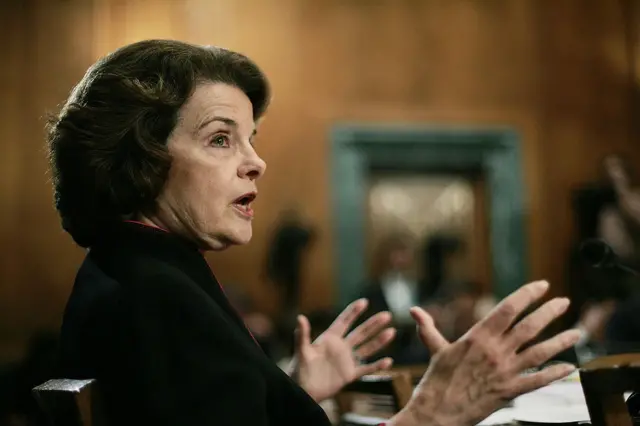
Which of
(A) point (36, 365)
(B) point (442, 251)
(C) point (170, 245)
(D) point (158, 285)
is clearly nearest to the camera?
(D) point (158, 285)

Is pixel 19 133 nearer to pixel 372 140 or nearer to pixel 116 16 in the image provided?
pixel 116 16

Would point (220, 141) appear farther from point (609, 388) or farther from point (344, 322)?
point (609, 388)

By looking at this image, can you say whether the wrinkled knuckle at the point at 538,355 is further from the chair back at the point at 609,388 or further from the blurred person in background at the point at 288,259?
the blurred person in background at the point at 288,259

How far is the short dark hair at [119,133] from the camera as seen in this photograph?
4.33 ft

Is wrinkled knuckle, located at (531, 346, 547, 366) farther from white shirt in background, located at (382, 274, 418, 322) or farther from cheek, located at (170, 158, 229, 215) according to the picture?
white shirt in background, located at (382, 274, 418, 322)

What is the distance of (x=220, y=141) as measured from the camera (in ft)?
4.59

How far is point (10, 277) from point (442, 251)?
170 inches

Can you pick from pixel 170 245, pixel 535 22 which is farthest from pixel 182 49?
pixel 535 22

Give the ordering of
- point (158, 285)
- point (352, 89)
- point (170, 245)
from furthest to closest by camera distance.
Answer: point (352, 89), point (170, 245), point (158, 285)

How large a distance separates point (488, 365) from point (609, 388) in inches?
6.5

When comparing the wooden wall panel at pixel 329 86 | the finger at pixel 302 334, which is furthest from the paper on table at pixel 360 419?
the wooden wall panel at pixel 329 86

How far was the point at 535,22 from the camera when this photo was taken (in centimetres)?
774

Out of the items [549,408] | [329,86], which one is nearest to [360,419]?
[549,408]

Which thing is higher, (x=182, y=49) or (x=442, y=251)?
(x=182, y=49)
